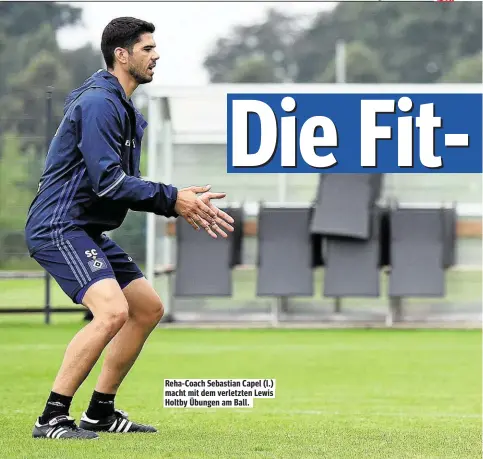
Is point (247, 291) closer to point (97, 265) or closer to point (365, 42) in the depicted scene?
point (97, 265)

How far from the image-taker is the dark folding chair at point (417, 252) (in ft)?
43.8

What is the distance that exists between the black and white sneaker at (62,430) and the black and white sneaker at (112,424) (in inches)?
10.2

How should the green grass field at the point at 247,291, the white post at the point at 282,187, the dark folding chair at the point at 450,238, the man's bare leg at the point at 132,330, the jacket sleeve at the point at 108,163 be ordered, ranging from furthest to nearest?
the white post at the point at 282,187
the green grass field at the point at 247,291
the dark folding chair at the point at 450,238
the man's bare leg at the point at 132,330
the jacket sleeve at the point at 108,163

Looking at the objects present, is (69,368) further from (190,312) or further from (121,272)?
(190,312)

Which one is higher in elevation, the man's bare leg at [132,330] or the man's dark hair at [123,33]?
the man's dark hair at [123,33]

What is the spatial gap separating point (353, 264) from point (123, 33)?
7.69 metres

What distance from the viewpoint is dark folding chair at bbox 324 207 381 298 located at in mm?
13305

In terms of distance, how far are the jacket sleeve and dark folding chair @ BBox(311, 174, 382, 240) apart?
7503 mm

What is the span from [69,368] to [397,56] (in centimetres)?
3745

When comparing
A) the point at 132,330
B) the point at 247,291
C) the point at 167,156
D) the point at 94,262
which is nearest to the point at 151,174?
the point at 167,156

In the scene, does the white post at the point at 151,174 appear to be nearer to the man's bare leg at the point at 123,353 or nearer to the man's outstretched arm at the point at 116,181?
the man's bare leg at the point at 123,353

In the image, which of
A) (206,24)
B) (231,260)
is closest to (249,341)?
(231,260)

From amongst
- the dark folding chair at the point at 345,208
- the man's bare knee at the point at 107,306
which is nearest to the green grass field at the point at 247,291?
the dark folding chair at the point at 345,208

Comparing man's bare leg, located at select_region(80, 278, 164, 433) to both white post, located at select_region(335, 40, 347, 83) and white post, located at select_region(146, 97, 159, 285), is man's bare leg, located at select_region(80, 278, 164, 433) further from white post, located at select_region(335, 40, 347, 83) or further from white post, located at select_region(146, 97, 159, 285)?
white post, located at select_region(335, 40, 347, 83)
